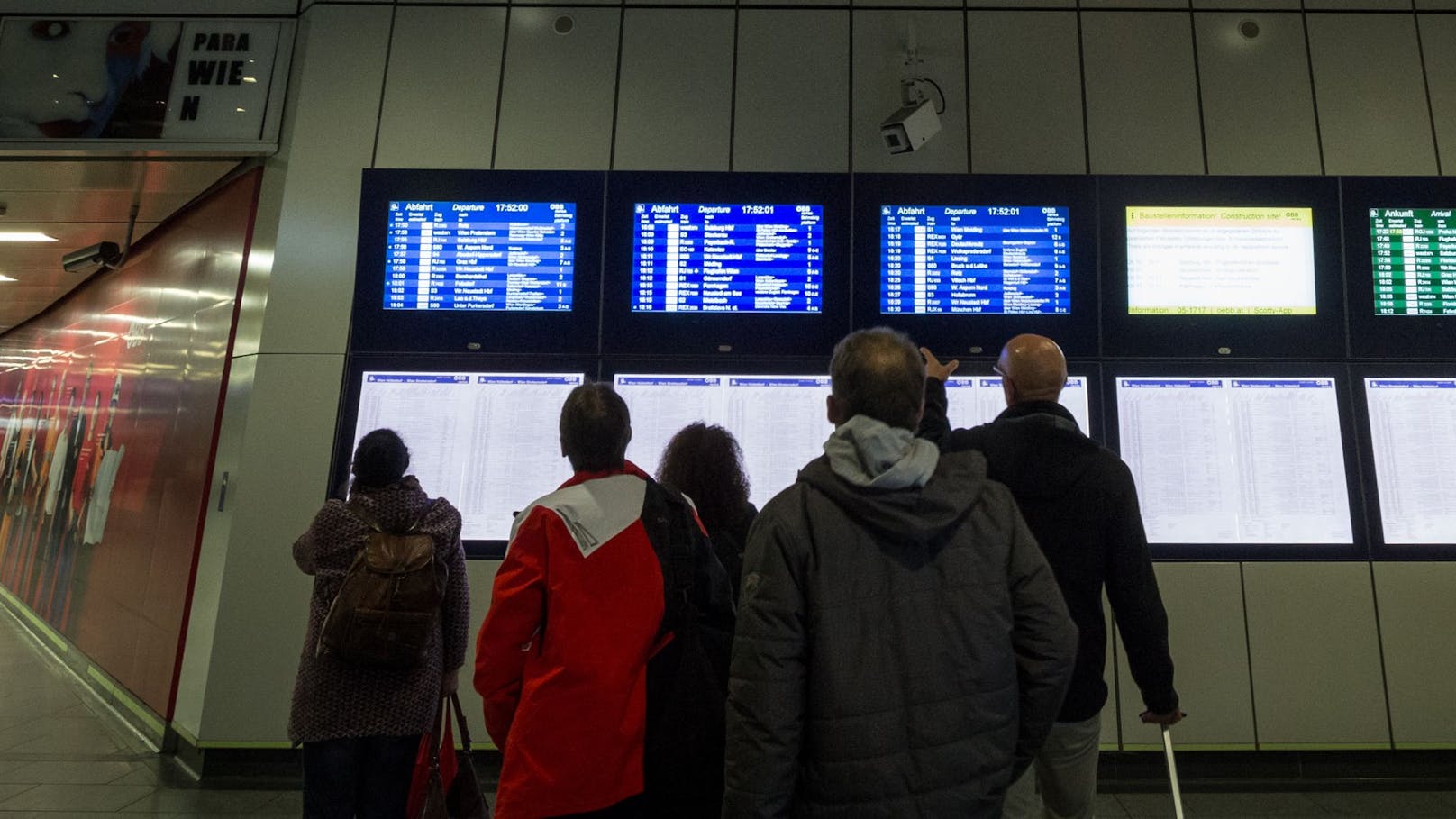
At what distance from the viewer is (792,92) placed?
11.8 feet

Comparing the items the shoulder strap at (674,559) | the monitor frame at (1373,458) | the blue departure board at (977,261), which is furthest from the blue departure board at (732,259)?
the monitor frame at (1373,458)

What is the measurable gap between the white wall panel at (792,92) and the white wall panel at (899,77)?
77 mm

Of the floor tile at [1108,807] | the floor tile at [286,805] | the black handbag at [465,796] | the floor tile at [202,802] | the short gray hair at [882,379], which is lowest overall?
the floor tile at [202,802]

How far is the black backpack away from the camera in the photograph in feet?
4.57

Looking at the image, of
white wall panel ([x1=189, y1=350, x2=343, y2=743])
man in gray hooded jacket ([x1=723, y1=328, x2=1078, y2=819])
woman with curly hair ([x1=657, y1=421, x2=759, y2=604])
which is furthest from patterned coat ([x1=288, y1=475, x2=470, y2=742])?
white wall panel ([x1=189, y1=350, x2=343, y2=743])

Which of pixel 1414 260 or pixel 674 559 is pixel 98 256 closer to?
pixel 674 559

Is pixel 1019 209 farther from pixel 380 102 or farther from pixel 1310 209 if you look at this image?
pixel 380 102

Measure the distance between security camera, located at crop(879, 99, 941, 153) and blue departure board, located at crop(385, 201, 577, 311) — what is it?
1.44 metres

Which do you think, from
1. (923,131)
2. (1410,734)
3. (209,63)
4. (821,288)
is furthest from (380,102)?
(1410,734)

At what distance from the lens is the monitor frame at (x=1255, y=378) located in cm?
317

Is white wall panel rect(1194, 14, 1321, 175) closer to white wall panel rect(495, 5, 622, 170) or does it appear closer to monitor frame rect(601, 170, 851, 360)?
monitor frame rect(601, 170, 851, 360)

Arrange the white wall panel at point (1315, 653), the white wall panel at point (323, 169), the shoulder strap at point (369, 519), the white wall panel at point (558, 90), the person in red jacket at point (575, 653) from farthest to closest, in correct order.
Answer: the white wall panel at point (558, 90) → the white wall panel at point (323, 169) → the white wall panel at point (1315, 653) → the shoulder strap at point (369, 519) → the person in red jacket at point (575, 653)

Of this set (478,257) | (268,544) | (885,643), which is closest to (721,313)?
(478,257)

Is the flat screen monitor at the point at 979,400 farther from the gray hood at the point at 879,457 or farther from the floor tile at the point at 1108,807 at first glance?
the gray hood at the point at 879,457
